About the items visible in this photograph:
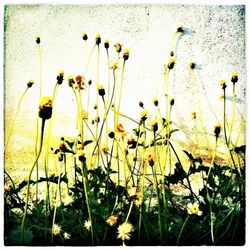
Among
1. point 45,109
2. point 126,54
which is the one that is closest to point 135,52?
point 126,54

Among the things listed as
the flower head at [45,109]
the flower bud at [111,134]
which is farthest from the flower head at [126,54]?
the flower head at [45,109]

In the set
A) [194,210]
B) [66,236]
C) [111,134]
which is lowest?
[66,236]

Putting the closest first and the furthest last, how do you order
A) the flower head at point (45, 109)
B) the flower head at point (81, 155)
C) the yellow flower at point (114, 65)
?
the flower head at point (45, 109) → the flower head at point (81, 155) → the yellow flower at point (114, 65)

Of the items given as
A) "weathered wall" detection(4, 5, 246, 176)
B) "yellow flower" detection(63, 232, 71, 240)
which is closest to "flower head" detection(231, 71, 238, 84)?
"weathered wall" detection(4, 5, 246, 176)

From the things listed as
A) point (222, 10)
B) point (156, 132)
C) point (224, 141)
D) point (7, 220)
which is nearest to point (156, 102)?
point (156, 132)

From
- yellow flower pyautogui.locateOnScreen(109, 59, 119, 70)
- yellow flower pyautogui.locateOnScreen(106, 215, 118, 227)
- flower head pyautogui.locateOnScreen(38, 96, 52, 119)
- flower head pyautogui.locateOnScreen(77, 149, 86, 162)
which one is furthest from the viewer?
yellow flower pyautogui.locateOnScreen(109, 59, 119, 70)

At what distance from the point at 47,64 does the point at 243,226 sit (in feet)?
4.10

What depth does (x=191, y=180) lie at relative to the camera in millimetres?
2402

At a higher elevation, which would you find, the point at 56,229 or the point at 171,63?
the point at 171,63

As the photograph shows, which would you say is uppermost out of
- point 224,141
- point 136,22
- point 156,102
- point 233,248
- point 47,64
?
point 136,22

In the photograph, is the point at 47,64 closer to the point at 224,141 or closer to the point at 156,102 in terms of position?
the point at 156,102

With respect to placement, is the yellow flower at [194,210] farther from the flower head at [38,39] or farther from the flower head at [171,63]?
the flower head at [38,39]

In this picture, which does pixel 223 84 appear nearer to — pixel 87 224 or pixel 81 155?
pixel 81 155

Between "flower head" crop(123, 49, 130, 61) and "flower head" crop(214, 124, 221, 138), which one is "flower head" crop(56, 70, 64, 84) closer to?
"flower head" crop(123, 49, 130, 61)
